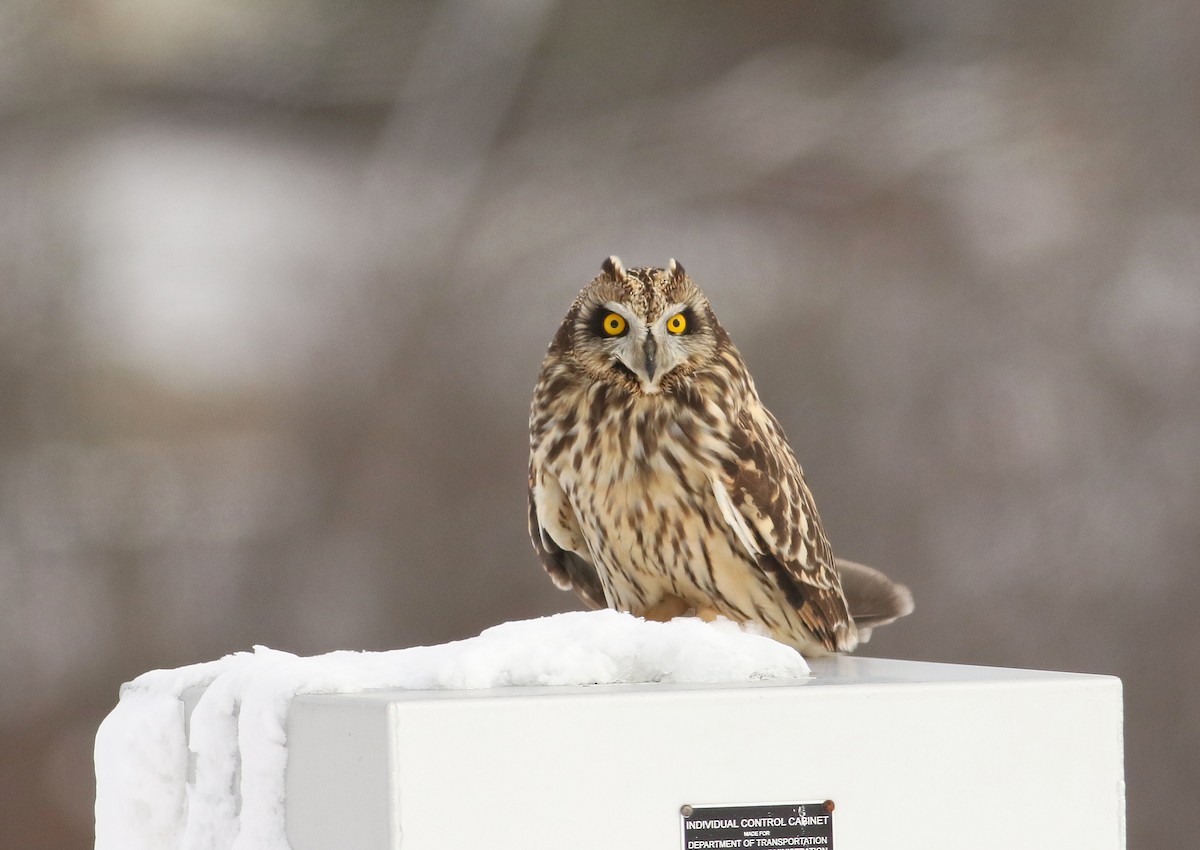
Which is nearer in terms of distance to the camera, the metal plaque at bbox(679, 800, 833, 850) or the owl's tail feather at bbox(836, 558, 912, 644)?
the metal plaque at bbox(679, 800, 833, 850)

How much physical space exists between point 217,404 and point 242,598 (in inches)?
17.7

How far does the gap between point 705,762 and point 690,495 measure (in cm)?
49

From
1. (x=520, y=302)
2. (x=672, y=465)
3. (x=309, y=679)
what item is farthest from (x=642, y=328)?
(x=520, y=302)

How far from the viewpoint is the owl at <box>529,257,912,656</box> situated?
1.51 metres

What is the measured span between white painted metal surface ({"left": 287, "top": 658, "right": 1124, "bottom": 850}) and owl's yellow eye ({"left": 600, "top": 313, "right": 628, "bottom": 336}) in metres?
0.47

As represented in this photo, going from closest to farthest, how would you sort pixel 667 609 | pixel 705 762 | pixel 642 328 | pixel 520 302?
pixel 705 762, pixel 642 328, pixel 667 609, pixel 520 302

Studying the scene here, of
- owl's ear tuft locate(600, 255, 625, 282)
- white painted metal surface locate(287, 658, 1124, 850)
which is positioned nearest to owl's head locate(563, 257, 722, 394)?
owl's ear tuft locate(600, 255, 625, 282)

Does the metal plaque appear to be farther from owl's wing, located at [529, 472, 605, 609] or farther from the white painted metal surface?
owl's wing, located at [529, 472, 605, 609]

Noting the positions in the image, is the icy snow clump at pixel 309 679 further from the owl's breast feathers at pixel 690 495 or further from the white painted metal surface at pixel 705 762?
the owl's breast feathers at pixel 690 495

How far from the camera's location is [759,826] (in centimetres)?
108

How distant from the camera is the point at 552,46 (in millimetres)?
3324

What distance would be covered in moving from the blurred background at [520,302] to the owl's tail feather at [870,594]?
1.48 metres

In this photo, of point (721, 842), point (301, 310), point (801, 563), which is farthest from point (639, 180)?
point (721, 842)

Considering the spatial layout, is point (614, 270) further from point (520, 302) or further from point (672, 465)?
point (520, 302)
